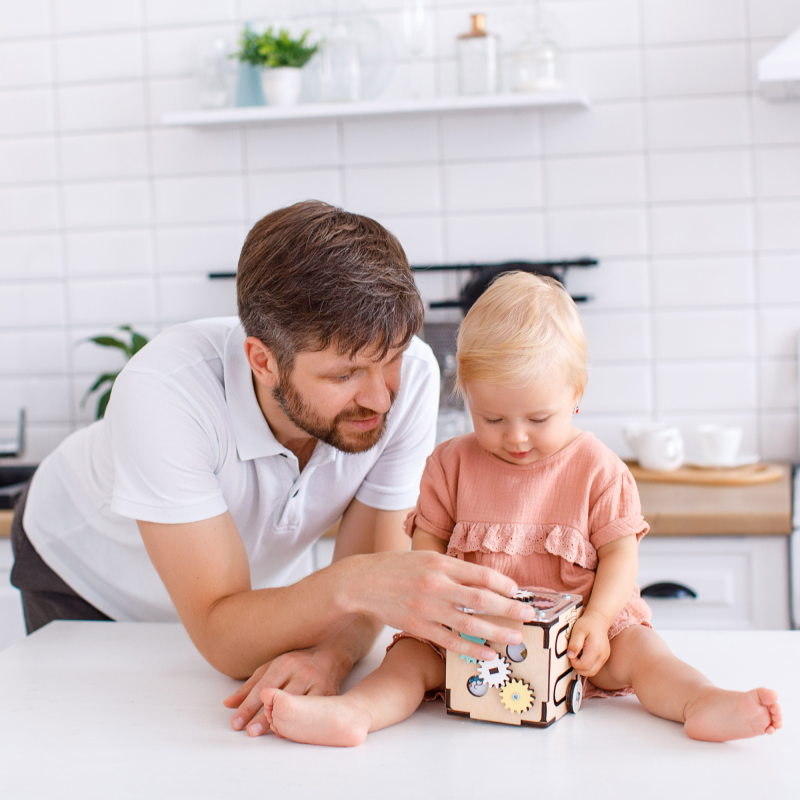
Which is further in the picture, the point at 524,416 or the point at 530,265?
the point at 530,265

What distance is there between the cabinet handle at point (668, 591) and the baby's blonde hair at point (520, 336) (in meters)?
0.85

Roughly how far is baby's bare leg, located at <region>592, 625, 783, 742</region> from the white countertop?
0.06 feet

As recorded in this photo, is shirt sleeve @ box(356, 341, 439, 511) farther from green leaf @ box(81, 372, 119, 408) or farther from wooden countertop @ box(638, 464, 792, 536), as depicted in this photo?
green leaf @ box(81, 372, 119, 408)

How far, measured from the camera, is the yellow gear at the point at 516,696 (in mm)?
817

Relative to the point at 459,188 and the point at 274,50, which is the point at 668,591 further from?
the point at 274,50

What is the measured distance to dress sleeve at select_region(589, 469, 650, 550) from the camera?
3.04ft

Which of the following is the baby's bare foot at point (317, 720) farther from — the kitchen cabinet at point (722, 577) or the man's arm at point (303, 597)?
the kitchen cabinet at point (722, 577)

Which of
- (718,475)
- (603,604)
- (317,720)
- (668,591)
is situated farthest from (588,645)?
(718,475)

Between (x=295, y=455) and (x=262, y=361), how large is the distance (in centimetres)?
16

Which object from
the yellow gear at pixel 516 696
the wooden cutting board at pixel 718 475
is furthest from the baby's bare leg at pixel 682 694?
the wooden cutting board at pixel 718 475

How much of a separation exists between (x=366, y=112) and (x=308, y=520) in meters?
1.12

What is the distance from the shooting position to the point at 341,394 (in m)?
0.99

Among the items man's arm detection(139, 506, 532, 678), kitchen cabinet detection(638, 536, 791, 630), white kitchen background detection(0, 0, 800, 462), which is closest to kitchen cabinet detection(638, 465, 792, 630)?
kitchen cabinet detection(638, 536, 791, 630)

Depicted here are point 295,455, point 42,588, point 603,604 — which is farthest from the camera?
point 42,588
